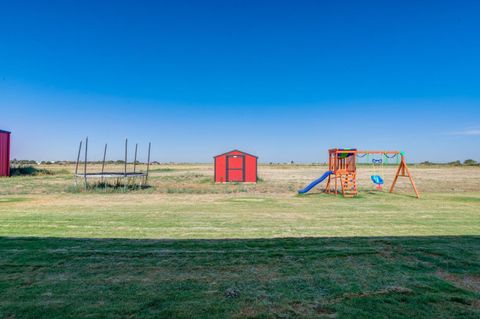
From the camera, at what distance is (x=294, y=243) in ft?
21.0

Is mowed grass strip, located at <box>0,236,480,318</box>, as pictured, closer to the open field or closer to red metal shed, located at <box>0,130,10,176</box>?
the open field

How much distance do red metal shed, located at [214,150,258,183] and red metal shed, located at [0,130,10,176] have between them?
2324 centimetres

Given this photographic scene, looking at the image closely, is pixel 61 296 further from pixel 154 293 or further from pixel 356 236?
pixel 356 236

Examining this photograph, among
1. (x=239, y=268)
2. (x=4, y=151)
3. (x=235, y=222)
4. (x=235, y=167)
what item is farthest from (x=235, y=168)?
(x=4, y=151)

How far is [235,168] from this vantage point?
2916 centimetres

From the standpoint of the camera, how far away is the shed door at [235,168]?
29047 millimetres

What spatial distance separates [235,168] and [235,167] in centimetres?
10

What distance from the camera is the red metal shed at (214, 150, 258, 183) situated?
29.0 m

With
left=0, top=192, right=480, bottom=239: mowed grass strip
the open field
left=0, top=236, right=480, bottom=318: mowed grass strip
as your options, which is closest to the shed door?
left=0, top=192, right=480, bottom=239: mowed grass strip

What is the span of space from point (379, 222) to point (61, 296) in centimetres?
831

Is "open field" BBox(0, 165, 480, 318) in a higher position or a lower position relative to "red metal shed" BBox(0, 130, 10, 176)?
lower

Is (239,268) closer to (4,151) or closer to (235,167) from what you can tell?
(235,167)

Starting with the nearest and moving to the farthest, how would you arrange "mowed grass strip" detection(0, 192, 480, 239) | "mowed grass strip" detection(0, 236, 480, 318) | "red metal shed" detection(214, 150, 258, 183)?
"mowed grass strip" detection(0, 236, 480, 318)
"mowed grass strip" detection(0, 192, 480, 239)
"red metal shed" detection(214, 150, 258, 183)

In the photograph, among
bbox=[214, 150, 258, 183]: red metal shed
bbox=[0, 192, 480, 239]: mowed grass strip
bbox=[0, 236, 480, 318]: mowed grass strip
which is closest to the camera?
bbox=[0, 236, 480, 318]: mowed grass strip
